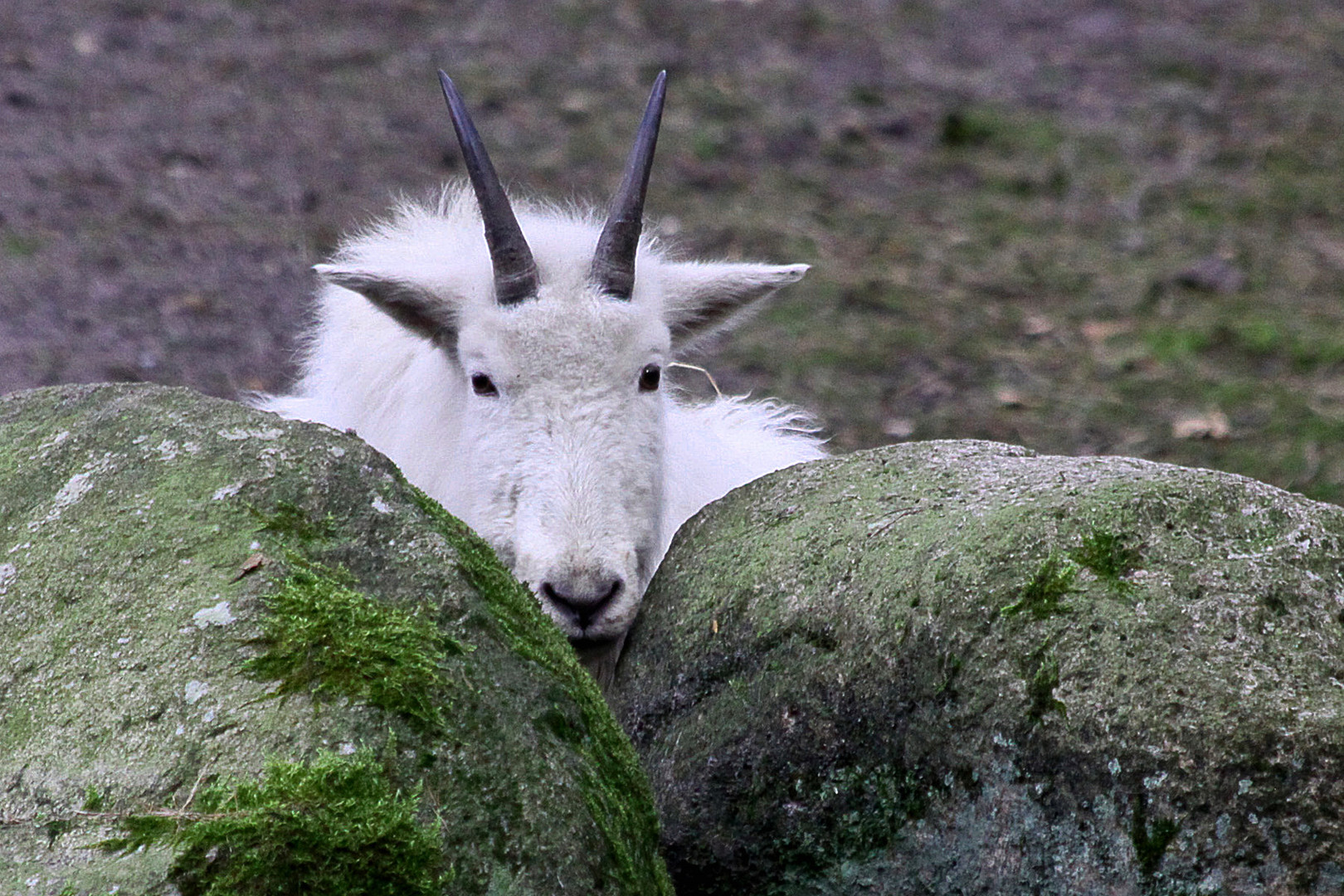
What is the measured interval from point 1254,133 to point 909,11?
3793 mm

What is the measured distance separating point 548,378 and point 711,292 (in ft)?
3.01

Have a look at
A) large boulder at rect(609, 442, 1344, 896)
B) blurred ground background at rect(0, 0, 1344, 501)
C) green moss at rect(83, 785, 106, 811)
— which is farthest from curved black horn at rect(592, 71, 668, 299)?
blurred ground background at rect(0, 0, 1344, 501)

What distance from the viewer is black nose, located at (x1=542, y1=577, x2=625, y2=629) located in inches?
158

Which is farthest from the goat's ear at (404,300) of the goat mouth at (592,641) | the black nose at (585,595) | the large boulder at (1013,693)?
the large boulder at (1013,693)

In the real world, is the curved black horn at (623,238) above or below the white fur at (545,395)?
above

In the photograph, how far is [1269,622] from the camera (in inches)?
117

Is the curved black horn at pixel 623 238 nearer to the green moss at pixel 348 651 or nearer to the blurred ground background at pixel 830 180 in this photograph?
the green moss at pixel 348 651

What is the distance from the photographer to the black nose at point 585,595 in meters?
4.02

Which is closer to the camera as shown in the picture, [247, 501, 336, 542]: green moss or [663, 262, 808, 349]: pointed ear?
[247, 501, 336, 542]: green moss

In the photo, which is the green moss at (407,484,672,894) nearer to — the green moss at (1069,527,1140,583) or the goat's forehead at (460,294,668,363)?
the green moss at (1069,527,1140,583)

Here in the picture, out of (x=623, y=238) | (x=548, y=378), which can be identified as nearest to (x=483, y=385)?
(x=548, y=378)

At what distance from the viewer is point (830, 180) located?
1136 centimetres

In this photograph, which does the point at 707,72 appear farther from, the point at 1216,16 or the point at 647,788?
the point at 647,788

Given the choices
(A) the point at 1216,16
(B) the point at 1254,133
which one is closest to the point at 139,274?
(B) the point at 1254,133
